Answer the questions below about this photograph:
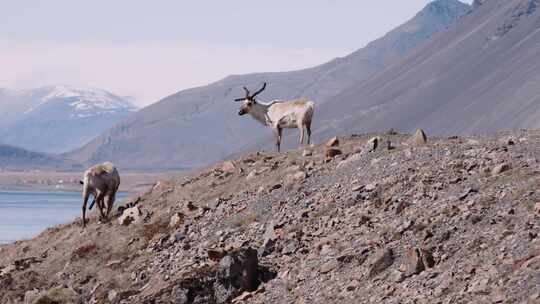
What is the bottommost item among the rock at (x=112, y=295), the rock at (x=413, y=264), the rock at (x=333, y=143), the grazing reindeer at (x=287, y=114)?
the rock at (x=112, y=295)

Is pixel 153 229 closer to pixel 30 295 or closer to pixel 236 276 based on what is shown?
pixel 30 295

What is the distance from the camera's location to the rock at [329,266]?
755 inches

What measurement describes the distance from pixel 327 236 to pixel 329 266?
1.54m

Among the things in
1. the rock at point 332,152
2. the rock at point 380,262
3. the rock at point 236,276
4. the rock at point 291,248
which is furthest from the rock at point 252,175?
the rock at point 380,262

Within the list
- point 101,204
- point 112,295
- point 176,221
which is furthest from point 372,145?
point 101,204

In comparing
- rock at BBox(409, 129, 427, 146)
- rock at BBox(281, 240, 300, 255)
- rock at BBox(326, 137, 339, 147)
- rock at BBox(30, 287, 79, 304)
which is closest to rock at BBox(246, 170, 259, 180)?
rock at BBox(326, 137, 339, 147)

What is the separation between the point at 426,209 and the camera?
19.8m

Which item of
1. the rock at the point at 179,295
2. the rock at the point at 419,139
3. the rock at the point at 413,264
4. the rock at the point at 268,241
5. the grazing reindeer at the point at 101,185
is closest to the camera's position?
the rock at the point at 413,264

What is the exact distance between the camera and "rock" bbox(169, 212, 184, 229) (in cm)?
2429

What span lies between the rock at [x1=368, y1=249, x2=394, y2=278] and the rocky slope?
0.02m

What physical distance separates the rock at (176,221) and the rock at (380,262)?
23.1 feet

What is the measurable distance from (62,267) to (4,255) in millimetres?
4628

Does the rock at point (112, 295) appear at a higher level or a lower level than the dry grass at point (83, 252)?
lower

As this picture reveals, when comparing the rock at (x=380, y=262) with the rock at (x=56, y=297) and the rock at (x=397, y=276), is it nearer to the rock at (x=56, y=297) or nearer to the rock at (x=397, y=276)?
the rock at (x=397, y=276)
